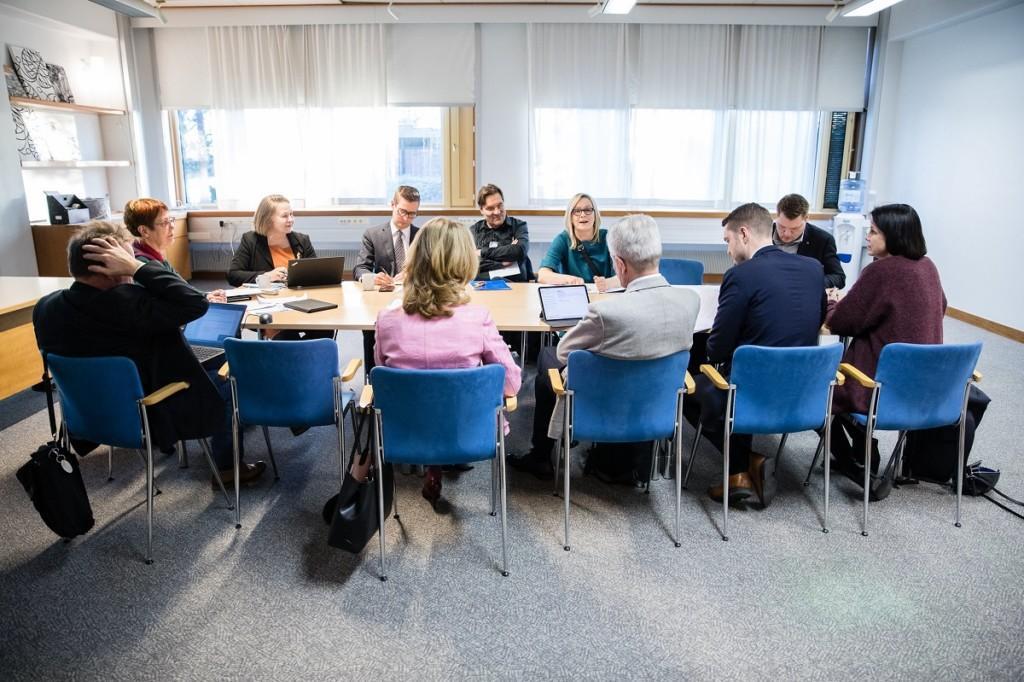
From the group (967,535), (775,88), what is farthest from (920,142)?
(967,535)

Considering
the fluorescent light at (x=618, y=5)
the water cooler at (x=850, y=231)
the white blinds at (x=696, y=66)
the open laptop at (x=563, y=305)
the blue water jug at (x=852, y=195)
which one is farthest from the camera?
the blue water jug at (x=852, y=195)

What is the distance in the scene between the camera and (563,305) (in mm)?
3283

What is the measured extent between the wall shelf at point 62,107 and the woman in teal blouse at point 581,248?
15.8 ft

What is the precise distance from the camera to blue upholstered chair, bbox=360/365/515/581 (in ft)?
7.18

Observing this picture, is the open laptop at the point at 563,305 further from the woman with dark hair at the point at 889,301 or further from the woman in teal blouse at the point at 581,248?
the woman with dark hair at the point at 889,301

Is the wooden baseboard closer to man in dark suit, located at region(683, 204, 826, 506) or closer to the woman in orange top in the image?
man in dark suit, located at region(683, 204, 826, 506)

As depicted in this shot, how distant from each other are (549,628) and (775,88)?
663 centimetres

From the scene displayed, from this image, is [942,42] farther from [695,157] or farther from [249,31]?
[249,31]

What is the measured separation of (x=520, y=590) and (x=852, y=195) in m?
6.64

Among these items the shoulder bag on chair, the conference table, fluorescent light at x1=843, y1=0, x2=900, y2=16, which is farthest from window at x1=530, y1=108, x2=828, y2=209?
the shoulder bag on chair

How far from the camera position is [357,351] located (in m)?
5.28

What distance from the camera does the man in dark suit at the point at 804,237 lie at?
4145 mm

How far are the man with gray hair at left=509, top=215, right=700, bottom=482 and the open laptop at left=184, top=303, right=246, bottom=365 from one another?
63.1 inches

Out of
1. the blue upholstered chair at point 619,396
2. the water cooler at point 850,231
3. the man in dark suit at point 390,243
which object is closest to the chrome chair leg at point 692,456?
the blue upholstered chair at point 619,396
